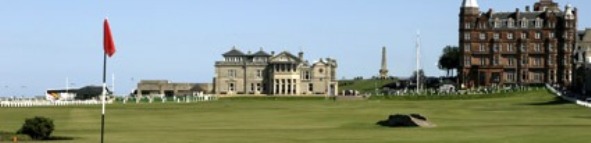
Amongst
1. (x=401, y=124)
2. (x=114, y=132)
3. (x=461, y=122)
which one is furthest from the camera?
(x=461, y=122)

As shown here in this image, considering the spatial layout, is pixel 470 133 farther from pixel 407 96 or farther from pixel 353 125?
pixel 407 96

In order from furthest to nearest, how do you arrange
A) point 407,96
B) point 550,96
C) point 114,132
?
point 407,96
point 550,96
point 114,132

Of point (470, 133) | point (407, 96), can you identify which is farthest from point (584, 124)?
point (407, 96)

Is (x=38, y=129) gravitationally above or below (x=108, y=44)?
below

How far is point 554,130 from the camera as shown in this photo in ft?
205

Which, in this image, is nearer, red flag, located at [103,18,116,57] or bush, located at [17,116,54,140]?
red flag, located at [103,18,116,57]

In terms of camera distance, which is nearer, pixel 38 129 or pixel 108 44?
pixel 108 44

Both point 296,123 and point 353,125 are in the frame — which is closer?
point 353,125

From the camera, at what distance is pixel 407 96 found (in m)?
168

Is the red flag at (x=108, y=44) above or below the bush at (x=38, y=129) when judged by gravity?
above

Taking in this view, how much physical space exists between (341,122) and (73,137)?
2353 cm

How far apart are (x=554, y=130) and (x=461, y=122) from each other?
1505 centimetres

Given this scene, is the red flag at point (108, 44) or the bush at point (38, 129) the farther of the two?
the bush at point (38, 129)

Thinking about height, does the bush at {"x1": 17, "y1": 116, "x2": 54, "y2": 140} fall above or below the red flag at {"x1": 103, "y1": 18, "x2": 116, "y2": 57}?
below
